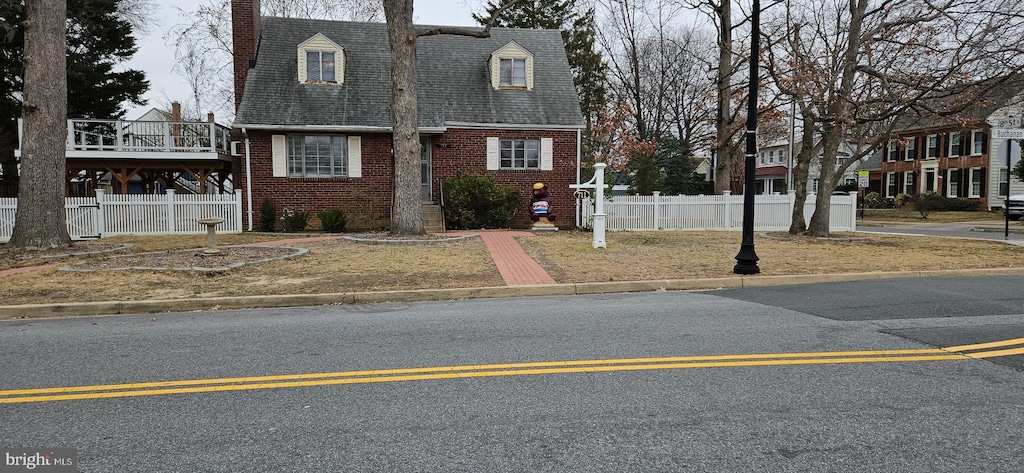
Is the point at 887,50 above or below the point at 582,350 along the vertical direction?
above

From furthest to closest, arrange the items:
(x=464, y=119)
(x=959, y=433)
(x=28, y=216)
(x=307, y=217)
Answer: (x=464, y=119), (x=307, y=217), (x=28, y=216), (x=959, y=433)

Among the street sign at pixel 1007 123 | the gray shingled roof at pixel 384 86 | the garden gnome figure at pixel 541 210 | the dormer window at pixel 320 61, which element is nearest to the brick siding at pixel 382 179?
the gray shingled roof at pixel 384 86

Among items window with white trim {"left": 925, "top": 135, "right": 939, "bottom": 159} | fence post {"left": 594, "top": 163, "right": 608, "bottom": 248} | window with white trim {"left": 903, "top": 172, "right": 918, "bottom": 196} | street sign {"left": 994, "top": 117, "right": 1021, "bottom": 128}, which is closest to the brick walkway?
fence post {"left": 594, "top": 163, "right": 608, "bottom": 248}

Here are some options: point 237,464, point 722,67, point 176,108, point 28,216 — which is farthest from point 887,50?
point 176,108

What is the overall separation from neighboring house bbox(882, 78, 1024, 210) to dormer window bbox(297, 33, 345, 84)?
31382 millimetres

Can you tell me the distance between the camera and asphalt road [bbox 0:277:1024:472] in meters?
3.43

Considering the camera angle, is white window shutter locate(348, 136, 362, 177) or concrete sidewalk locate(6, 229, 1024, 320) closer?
concrete sidewalk locate(6, 229, 1024, 320)

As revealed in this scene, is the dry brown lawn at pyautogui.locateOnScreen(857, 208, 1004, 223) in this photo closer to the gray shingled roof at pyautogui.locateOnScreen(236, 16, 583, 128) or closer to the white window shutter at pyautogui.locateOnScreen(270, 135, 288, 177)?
the gray shingled roof at pyautogui.locateOnScreen(236, 16, 583, 128)

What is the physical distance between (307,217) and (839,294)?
54.4 ft

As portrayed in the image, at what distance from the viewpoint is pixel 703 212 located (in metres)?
22.1

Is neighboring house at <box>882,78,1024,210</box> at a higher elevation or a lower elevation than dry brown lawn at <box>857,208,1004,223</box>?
higher

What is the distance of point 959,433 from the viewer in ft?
12.1

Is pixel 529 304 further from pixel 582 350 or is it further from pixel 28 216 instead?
pixel 28 216

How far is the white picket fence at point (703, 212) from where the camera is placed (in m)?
21.4
